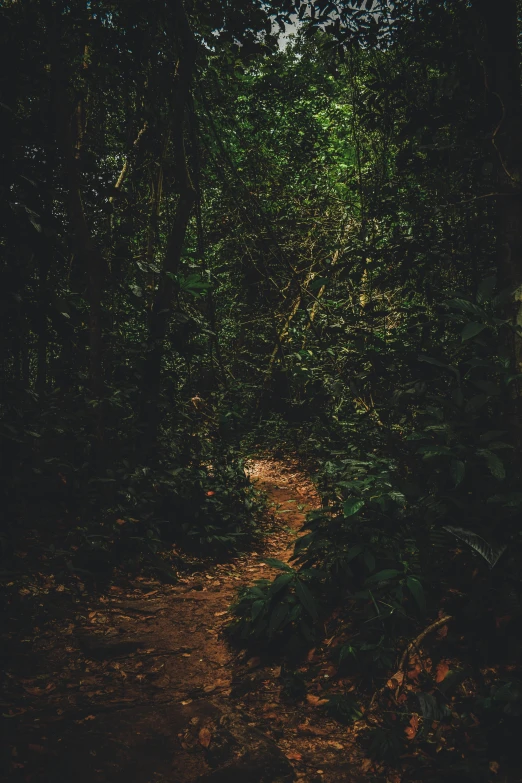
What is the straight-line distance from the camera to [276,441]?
1239 cm

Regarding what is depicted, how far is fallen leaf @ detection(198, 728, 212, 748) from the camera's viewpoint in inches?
115

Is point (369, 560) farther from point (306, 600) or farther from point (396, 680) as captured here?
point (396, 680)

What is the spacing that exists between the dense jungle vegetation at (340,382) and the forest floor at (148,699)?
0.67 ft

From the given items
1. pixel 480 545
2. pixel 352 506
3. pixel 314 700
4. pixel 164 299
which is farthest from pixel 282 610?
pixel 164 299

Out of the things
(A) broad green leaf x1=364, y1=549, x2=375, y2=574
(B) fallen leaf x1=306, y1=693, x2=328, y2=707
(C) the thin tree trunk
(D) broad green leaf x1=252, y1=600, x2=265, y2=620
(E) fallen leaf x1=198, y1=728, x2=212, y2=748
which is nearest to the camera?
(E) fallen leaf x1=198, y1=728, x2=212, y2=748

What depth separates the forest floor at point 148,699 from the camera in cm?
271

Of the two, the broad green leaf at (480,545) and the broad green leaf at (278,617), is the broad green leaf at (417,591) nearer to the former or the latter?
the broad green leaf at (480,545)

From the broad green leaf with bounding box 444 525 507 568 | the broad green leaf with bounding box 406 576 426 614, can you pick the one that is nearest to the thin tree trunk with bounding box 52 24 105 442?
the broad green leaf with bounding box 406 576 426 614

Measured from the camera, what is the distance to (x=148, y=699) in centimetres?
347

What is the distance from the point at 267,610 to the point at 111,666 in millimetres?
1117

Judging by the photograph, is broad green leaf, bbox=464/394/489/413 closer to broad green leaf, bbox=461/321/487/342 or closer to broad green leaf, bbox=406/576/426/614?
broad green leaf, bbox=461/321/487/342

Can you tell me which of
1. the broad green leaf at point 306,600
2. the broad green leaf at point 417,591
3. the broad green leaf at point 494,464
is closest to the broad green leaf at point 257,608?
the broad green leaf at point 306,600

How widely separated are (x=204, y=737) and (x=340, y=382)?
130 inches

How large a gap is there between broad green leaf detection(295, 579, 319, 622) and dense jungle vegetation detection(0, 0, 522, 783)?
0.06 ft
